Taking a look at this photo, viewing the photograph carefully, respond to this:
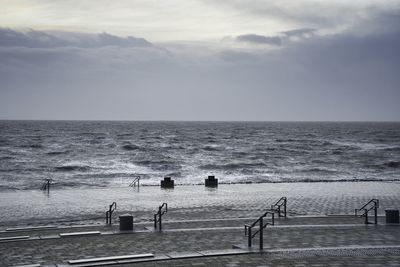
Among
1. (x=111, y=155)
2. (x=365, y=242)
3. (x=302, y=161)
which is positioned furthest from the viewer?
(x=111, y=155)

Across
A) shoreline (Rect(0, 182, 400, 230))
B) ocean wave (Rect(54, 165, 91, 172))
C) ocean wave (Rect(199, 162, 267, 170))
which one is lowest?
ocean wave (Rect(54, 165, 91, 172))

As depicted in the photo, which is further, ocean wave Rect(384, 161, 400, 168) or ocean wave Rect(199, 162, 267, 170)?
ocean wave Rect(384, 161, 400, 168)

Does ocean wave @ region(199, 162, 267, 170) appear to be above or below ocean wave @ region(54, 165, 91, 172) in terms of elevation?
above

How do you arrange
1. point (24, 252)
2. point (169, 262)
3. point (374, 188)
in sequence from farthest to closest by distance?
point (374, 188), point (24, 252), point (169, 262)

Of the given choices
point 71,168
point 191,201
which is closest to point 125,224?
point 191,201

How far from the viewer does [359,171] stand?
59.5 m

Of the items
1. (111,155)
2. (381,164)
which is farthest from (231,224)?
(111,155)

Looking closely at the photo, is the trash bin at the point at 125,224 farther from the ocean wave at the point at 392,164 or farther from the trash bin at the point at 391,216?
the ocean wave at the point at 392,164

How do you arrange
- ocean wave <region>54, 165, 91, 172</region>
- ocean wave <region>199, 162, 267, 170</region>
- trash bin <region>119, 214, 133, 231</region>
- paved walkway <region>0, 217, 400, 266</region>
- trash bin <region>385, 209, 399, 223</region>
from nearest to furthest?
paved walkway <region>0, 217, 400, 266</region>, trash bin <region>119, 214, 133, 231</region>, trash bin <region>385, 209, 399, 223</region>, ocean wave <region>54, 165, 91, 172</region>, ocean wave <region>199, 162, 267, 170</region>

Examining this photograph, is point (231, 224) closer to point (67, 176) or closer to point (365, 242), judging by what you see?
point (365, 242)

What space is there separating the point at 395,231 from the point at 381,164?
52554mm

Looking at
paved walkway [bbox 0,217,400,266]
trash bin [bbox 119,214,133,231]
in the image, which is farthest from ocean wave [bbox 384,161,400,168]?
trash bin [bbox 119,214,133,231]

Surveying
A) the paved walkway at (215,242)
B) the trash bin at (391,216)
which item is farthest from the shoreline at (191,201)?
the trash bin at (391,216)

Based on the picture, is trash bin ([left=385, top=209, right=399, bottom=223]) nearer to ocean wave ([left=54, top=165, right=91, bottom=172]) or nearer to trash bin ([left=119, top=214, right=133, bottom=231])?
trash bin ([left=119, top=214, right=133, bottom=231])
